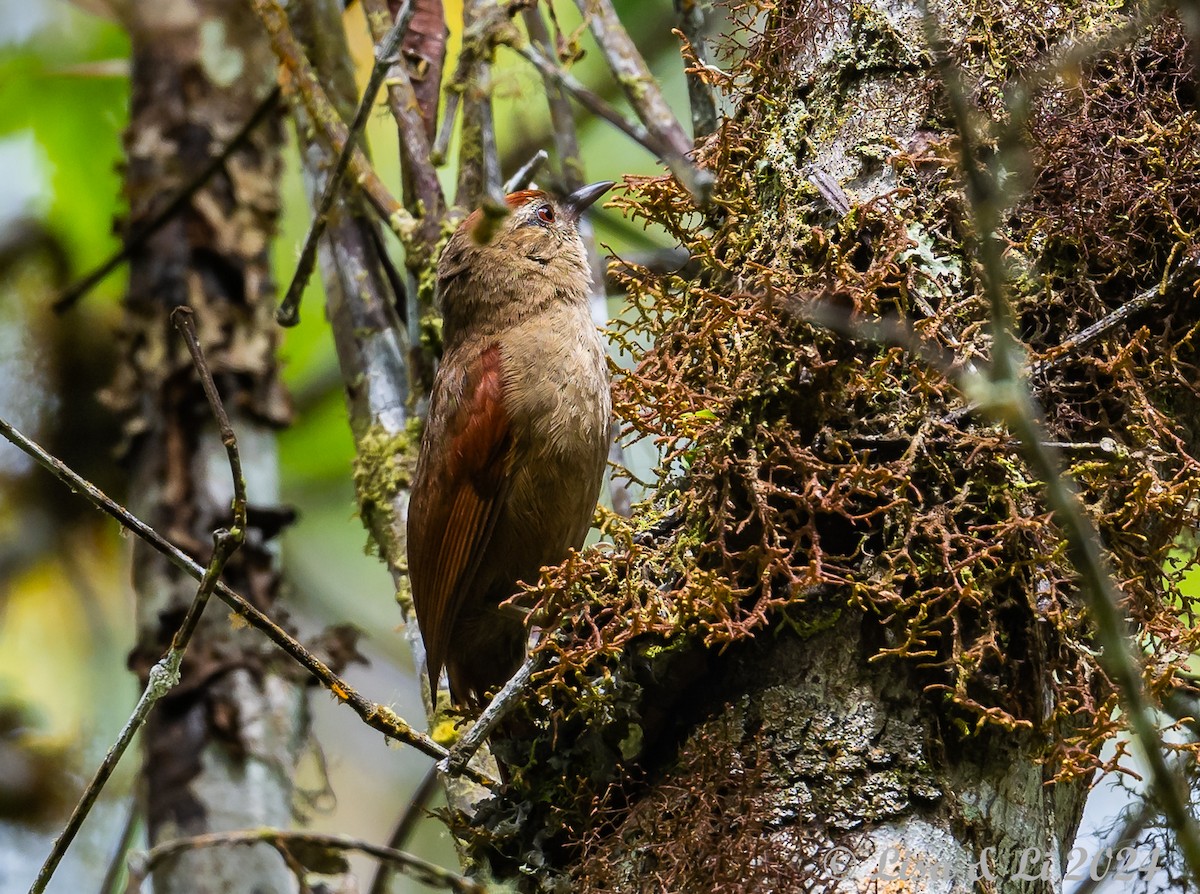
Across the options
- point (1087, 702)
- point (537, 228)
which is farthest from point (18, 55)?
point (1087, 702)

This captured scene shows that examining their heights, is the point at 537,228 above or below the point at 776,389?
above

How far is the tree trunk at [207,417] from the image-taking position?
488 cm

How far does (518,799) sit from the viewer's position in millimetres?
2869

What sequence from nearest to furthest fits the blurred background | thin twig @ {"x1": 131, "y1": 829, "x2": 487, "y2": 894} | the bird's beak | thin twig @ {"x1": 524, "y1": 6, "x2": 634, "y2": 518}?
1. thin twig @ {"x1": 131, "y1": 829, "x2": 487, "y2": 894}
2. the bird's beak
3. thin twig @ {"x1": 524, "y1": 6, "x2": 634, "y2": 518}
4. the blurred background

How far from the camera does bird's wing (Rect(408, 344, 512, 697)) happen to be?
3.51 metres

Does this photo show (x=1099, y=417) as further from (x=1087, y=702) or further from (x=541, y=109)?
(x=541, y=109)

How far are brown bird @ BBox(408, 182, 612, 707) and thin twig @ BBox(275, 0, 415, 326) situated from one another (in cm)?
40

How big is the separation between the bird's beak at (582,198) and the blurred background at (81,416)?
5.52ft

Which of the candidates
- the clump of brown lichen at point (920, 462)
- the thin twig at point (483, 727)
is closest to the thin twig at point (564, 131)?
the clump of brown lichen at point (920, 462)

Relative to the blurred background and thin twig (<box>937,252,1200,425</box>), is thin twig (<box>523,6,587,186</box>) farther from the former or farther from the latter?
thin twig (<box>937,252,1200,425</box>)

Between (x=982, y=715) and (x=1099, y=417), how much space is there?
784 millimetres

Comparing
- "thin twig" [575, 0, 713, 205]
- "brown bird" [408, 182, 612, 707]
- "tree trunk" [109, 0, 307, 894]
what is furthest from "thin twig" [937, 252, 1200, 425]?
"tree trunk" [109, 0, 307, 894]

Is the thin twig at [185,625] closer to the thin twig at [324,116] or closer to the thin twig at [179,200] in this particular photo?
the thin twig at [324,116]

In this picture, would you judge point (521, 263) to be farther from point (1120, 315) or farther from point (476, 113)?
point (1120, 315)
